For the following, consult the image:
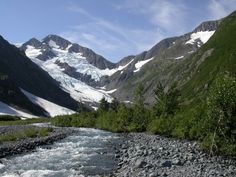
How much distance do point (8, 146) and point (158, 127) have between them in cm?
3423

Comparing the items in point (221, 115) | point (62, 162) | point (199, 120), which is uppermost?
point (221, 115)

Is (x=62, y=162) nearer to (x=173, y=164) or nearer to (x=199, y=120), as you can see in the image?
(x=173, y=164)

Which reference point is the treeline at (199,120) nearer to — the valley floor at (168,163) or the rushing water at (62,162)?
the valley floor at (168,163)

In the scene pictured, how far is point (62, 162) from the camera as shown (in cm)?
4466

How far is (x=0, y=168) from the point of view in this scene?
40500 millimetres

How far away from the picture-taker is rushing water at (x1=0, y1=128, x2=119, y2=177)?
127 feet

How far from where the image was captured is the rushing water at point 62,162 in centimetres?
3881

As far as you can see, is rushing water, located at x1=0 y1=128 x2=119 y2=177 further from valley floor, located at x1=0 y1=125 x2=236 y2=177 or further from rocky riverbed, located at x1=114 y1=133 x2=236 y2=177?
rocky riverbed, located at x1=114 y1=133 x2=236 y2=177

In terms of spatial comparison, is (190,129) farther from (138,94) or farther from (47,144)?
(138,94)

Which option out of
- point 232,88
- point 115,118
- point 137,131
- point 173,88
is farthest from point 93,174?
point 173,88

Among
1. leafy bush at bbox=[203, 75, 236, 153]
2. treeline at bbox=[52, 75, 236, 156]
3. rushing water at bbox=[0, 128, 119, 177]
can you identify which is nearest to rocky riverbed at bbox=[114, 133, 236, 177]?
rushing water at bbox=[0, 128, 119, 177]

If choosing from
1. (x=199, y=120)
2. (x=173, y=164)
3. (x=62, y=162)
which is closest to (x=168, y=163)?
(x=173, y=164)

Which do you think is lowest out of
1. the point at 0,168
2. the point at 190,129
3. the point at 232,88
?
the point at 0,168

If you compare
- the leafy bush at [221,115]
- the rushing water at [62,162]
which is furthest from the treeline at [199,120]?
the rushing water at [62,162]
